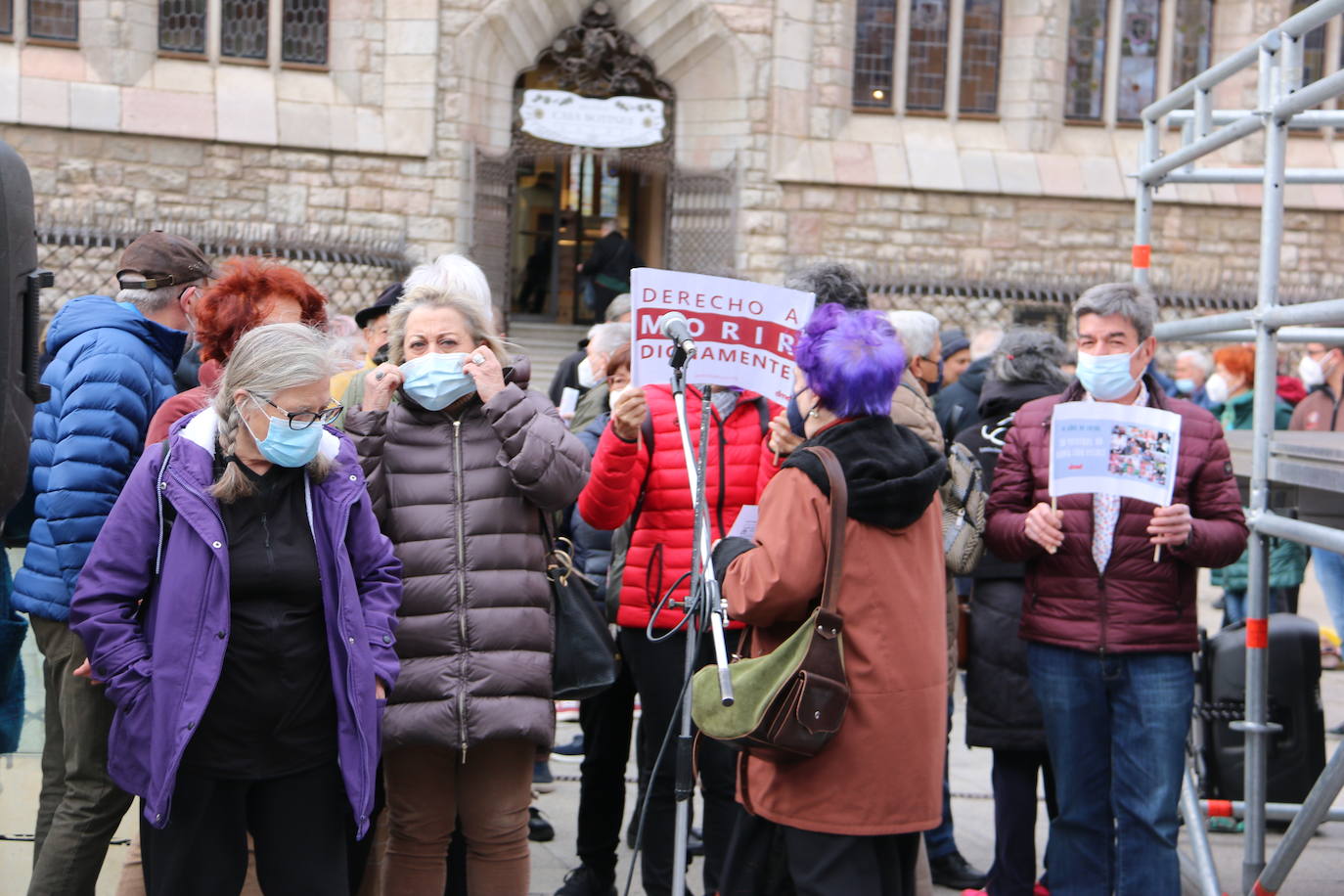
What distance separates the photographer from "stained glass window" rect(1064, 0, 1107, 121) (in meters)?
17.6

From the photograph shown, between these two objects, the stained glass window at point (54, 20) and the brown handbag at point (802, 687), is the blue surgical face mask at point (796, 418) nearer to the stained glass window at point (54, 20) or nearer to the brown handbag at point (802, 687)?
the brown handbag at point (802, 687)

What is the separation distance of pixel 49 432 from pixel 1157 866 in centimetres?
333

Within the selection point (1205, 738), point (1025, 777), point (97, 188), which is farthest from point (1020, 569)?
point (97, 188)

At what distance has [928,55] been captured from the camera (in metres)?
17.5

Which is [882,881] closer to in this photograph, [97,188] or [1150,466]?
[1150,466]

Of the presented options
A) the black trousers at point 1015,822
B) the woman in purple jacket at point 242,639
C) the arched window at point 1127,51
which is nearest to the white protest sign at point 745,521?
the woman in purple jacket at point 242,639

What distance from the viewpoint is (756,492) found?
15.0ft

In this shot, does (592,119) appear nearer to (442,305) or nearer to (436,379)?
(442,305)

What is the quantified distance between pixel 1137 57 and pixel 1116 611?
14900 mm

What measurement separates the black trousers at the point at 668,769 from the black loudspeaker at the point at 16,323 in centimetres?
201

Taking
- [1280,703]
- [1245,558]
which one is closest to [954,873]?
[1280,703]

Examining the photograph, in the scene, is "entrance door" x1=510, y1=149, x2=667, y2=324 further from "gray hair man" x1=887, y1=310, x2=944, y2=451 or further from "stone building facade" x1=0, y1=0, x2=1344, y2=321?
"gray hair man" x1=887, y1=310, x2=944, y2=451

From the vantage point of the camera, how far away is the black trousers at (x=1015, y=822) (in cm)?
488

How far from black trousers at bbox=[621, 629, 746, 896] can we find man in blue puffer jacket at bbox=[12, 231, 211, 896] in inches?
60.1
